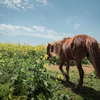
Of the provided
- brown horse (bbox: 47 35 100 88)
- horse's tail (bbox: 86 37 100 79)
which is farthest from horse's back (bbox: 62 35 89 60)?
horse's tail (bbox: 86 37 100 79)

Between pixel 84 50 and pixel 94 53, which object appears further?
pixel 84 50

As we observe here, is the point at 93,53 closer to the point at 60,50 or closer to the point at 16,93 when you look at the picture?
the point at 60,50

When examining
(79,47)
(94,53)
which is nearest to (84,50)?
(79,47)

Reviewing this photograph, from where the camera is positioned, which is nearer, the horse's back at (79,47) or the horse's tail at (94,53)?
the horse's tail at (94,53)

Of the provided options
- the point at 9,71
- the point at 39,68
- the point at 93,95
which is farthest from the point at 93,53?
the point at 9,71

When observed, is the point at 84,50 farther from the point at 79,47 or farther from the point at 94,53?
the point at 94,53

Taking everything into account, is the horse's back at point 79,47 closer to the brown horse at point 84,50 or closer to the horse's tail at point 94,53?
the brown horse at point 84,50

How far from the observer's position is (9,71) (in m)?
3.91

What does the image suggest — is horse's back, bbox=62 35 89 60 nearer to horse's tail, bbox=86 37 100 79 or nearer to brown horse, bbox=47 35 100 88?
brown horse, bbox=47 35 100 88

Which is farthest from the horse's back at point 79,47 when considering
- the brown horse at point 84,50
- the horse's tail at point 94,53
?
the horse's tail at point 94,53

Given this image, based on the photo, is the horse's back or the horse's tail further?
the horse's back

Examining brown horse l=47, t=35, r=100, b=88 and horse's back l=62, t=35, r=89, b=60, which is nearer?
brown horse l=47, t=35, r=100, b=88

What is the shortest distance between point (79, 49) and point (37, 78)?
1.64m

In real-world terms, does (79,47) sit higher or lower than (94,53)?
higher
